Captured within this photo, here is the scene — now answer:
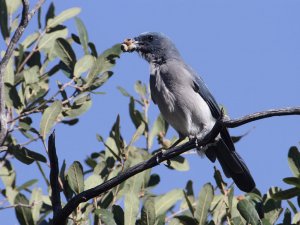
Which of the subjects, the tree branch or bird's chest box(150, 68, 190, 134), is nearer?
the tree branch

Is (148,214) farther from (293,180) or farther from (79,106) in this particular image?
(79,106)

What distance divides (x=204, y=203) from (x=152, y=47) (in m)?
2.72

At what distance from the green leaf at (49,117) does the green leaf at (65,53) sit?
650 mm

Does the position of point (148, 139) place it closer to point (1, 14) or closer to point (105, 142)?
point (105, 142)

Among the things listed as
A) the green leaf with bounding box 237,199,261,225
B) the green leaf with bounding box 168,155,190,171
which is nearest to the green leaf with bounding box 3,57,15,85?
the green leaf with bounding box 168,155,190,171

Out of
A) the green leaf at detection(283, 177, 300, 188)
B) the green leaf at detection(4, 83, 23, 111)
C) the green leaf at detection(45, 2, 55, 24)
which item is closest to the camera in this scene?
the green leaf at detection(283, 177, 300, 188)

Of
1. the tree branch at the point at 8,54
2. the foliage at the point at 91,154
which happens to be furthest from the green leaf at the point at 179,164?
the tree branch at the point at 8,54

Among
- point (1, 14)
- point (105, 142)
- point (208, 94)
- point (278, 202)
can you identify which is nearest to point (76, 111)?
point (105, 142)

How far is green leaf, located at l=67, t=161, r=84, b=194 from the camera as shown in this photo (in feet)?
14.1

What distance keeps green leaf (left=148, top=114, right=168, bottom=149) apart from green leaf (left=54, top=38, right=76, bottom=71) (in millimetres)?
844

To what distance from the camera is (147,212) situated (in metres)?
3.93

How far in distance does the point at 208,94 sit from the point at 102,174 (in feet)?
5.62

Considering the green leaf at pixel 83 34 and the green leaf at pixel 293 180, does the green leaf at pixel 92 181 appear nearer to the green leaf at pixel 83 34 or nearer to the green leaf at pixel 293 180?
the green leaf at pixel 83 34

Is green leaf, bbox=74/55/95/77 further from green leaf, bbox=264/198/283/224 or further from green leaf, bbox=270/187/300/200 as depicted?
green leaf, bbox=270/187/300/200
